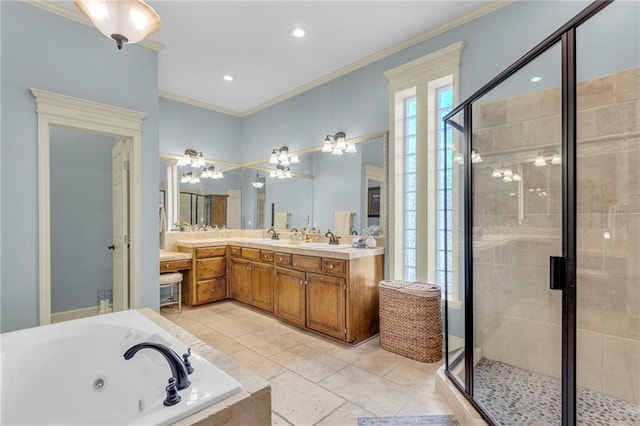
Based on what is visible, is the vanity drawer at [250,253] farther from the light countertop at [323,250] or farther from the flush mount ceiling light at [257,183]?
the flush mount ceiling light at [257,183]

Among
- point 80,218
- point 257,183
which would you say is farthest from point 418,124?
point 80,218

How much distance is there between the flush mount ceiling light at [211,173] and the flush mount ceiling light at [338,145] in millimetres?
2017

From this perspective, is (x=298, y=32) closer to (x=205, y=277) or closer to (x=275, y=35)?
(x=275, y=35)

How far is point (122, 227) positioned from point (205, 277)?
1.35 metres

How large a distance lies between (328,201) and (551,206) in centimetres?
232

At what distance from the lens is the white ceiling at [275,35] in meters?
2.60

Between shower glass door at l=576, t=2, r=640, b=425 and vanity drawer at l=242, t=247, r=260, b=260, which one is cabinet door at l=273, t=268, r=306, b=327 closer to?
vanity drawer at l=242, t=247, r=260, b=260

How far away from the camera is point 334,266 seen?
301 cm

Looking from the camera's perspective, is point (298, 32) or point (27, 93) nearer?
point (27, 93)

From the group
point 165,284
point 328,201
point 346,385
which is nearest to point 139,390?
point 346,385

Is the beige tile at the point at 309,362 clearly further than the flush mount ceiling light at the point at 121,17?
Yes

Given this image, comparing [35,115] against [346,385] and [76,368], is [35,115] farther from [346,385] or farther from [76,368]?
[346,385]

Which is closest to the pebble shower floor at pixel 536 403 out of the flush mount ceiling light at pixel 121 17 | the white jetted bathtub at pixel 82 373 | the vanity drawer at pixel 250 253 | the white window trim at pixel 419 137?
the white window trim at pixel 419 137

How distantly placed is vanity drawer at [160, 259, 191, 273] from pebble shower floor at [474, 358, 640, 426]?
3458 millimetres
